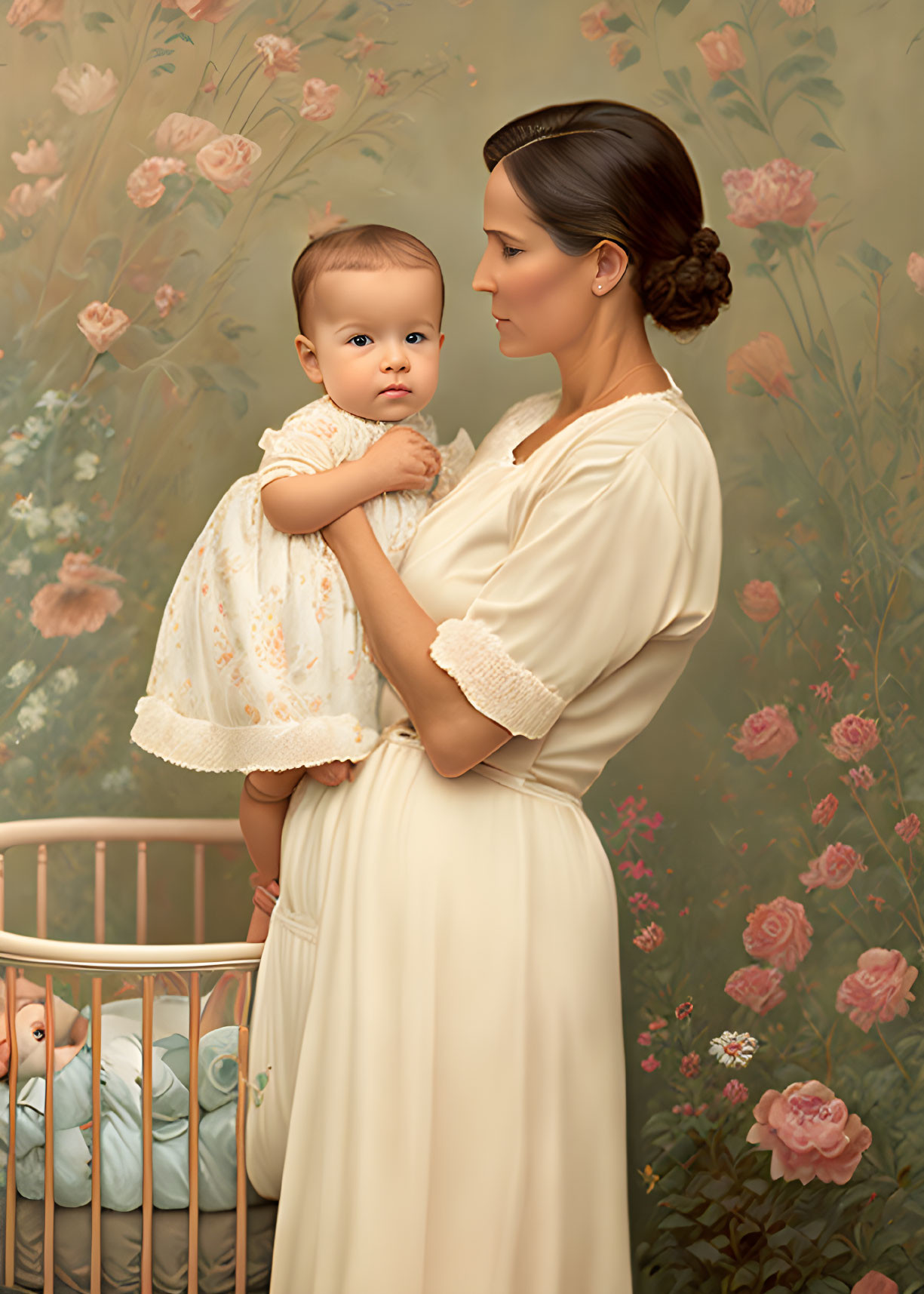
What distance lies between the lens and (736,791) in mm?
2330

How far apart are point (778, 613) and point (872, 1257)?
1.22 meters

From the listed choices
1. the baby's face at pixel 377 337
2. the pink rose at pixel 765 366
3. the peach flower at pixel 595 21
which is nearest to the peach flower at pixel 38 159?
the peach flower at pixel 595 21

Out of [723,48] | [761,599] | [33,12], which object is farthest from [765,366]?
[33,12]

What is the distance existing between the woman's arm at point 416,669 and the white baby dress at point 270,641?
0.22ft

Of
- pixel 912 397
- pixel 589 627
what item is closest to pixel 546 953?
pixel 589 627

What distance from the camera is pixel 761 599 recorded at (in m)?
2.31

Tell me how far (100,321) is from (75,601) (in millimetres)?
572

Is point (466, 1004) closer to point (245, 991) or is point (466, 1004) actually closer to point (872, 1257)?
point (245, 991)

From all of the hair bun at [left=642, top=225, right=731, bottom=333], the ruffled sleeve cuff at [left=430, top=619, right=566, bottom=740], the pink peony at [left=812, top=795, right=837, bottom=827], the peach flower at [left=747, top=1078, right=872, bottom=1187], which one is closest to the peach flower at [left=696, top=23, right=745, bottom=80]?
the hair bun at [left=642, top=225, right=731, bottom=333]

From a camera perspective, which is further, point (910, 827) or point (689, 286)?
point (910, 827)

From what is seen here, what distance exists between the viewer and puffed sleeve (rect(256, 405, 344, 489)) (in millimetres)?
1464

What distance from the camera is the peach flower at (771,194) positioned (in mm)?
2252

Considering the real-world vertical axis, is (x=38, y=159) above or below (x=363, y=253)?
above

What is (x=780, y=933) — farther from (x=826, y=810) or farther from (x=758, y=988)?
(x=826, y=810)
